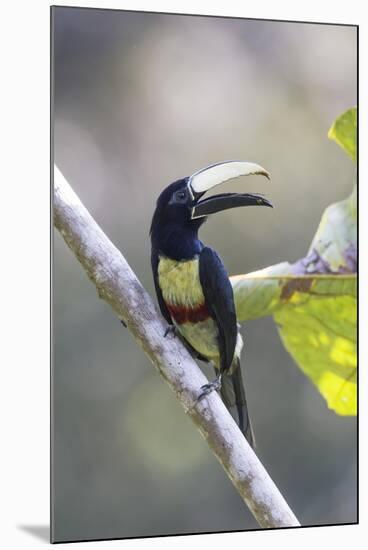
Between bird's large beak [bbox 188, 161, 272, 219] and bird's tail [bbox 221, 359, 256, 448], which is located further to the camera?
bird's tail [bbox 221, 359, 256, 448]

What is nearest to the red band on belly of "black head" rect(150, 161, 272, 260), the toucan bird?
the toucan bird

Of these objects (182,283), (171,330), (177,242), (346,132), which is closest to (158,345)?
(171,330)

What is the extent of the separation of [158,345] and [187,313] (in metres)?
0.21

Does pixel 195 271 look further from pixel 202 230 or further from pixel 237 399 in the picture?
pixel 237 399

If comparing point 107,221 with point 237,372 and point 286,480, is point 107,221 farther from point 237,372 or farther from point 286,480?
point 286,480

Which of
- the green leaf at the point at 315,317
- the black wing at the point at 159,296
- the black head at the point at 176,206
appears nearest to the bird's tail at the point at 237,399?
the green leaf at the point at 315,317

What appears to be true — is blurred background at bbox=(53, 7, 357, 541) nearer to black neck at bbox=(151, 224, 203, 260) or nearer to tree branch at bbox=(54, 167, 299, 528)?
black neck at bbox=(151, 224, 203, 260)

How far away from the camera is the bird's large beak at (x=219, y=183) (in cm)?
372

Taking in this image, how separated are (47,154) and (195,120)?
1.92 ft

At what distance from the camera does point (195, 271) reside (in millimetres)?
3652

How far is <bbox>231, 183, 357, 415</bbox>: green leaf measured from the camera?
3.90m

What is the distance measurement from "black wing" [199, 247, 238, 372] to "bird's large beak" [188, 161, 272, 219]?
0.15m

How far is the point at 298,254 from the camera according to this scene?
397cm

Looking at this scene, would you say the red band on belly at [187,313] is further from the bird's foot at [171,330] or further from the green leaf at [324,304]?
the green leaf at [324,304]
